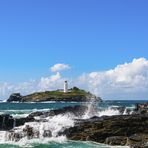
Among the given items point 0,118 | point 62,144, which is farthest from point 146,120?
point 0,118

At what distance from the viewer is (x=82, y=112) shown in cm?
8081

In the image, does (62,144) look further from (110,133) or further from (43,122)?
(43,122)

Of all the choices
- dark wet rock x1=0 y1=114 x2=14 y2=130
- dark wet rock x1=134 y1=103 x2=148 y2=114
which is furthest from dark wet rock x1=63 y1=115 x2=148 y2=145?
dark wet rock x1=134 y1=103 x2=148 y2=114

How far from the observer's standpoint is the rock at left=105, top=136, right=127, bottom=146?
44938 mm

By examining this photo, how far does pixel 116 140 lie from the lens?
45531mm

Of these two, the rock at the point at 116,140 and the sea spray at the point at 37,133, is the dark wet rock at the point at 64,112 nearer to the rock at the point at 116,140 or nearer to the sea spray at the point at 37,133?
the sea spray at the point at 37,133

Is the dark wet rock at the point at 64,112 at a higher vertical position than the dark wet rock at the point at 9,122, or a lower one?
higher

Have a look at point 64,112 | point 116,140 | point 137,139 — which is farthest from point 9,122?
point 137,139

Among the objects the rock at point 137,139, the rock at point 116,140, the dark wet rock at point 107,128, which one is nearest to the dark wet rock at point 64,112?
the dark wet rock at point 107,128

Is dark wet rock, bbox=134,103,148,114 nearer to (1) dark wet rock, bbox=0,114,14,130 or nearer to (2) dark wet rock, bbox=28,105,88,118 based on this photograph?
(2) dark wet rock, bbox=28,105,88,118

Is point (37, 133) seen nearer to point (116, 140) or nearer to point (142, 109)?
point (116, 140)

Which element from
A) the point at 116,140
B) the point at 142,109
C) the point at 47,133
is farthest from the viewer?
the point at 142,109

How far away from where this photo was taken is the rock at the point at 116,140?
44938 millimetres

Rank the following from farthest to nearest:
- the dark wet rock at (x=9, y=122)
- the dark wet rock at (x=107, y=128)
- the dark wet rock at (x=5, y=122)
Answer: the dark wet rock at (x=5, y=122), the dark wet rock at (x=9, y=122), the dark wet rock at (x=107, y=128)
